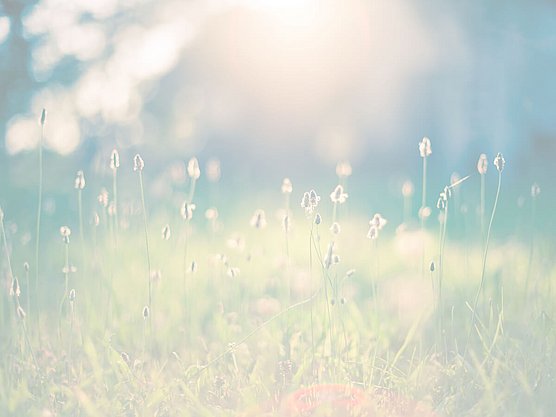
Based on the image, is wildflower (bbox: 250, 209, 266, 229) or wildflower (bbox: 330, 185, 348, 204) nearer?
wildflower (bbox: 330, 185, 348, 204)

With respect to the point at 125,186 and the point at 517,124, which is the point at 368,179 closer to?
the point at 517,124

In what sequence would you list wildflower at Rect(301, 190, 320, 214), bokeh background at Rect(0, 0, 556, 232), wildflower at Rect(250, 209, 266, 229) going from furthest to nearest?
bokeh background at Rect(0, 0, 556, 232)
wildflower at Rect(250, 209, 266, 229)
wildflower at Rect(301, 190, 320, 214)

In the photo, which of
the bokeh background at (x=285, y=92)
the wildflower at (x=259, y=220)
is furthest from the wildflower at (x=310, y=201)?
the bokeh background at (x=285, y=92)

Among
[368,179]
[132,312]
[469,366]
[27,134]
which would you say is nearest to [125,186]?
[27,134]

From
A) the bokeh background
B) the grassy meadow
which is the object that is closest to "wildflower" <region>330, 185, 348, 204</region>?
the grassy meadow

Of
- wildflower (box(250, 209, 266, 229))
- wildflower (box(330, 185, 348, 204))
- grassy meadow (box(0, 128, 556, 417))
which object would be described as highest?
wildflower (box(330, 185, 348, 204))

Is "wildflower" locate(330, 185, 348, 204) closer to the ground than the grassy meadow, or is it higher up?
higher up

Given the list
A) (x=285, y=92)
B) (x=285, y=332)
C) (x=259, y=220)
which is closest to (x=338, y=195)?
(x=259, y=220)

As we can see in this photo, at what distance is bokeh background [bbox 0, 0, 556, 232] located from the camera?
5566mm

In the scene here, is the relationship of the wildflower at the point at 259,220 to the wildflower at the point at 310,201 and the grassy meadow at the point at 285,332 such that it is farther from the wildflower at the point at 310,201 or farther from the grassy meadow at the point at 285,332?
the wildflower at the point at 310,201

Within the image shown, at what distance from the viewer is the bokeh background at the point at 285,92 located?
5566 mm

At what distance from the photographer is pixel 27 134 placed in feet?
18.0

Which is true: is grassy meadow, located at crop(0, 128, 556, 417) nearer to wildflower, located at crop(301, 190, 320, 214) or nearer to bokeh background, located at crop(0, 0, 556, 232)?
wildflower, located at crop(301, 190, 320, 214)

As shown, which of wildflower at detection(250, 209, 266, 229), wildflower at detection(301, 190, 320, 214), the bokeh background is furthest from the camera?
the bokeh background
